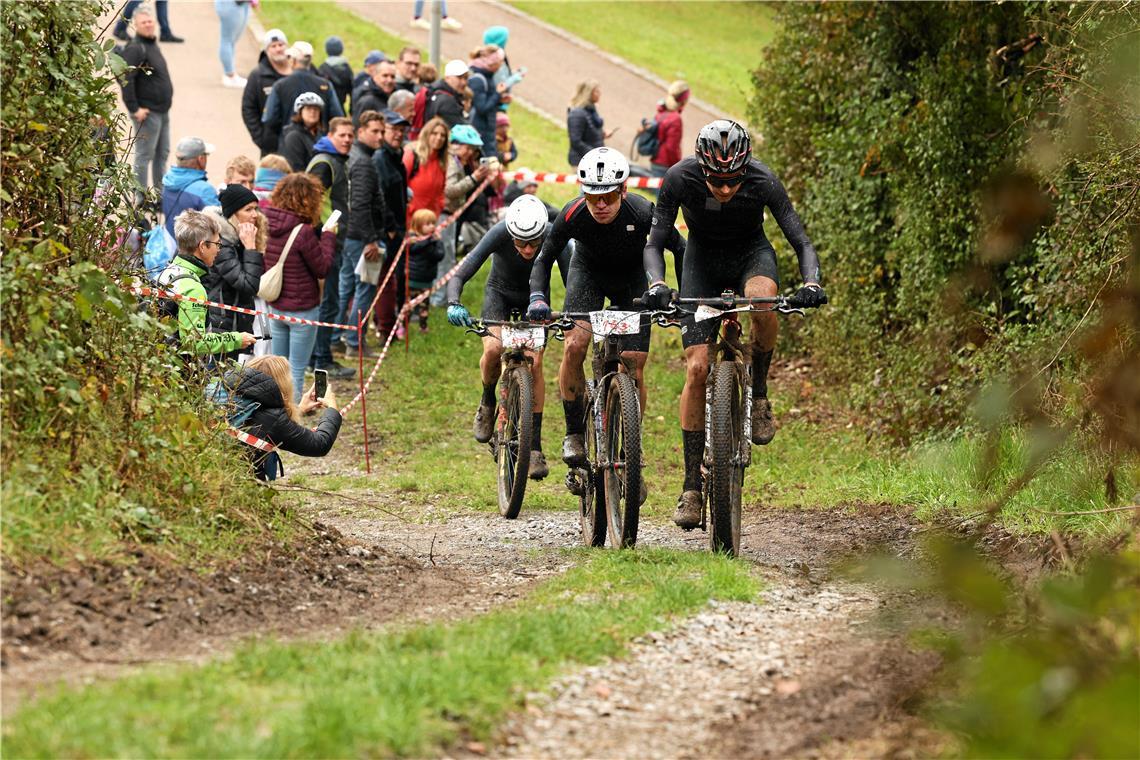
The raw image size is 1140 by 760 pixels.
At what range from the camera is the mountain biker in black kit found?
28.8ft

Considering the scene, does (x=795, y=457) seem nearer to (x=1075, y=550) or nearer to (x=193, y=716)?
(x=1075, y=550)

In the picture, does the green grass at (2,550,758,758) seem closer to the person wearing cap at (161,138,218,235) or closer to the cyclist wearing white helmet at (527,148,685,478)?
the cyclist wearing white helmet at (527,148,685,478)

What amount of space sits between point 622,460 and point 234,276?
4.18 metres

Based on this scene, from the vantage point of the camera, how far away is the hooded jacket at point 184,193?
13.4 metres

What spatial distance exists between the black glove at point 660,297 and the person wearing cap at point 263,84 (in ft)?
30.8

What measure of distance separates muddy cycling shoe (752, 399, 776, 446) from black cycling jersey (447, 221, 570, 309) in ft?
5.69

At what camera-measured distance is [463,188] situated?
16688 millimetres

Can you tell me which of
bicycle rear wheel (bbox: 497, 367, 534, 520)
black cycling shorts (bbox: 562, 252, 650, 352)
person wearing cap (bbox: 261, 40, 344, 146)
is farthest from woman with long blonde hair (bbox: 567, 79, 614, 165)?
black cycling shorts (bbox: 562, 252, 650, 352)

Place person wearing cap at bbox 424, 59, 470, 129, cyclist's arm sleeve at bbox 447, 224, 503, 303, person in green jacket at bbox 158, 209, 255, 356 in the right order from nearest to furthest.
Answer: person in green jacket at bbox 158, 209, 255, 356 < cyclist's arm sleeve at bbox 447, 224, 503, 303 < person wearing cap at bbox 424, 59, 470, 129

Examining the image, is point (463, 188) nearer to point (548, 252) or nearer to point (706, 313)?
point (548, 252)

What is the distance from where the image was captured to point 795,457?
43.8 ft

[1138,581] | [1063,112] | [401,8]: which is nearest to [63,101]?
[1138,581]

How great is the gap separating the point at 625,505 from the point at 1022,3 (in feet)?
17.6

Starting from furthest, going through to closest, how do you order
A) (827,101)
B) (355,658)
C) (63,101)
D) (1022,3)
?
(827,101) → (1022,3) → (63,101) → (355,658)
